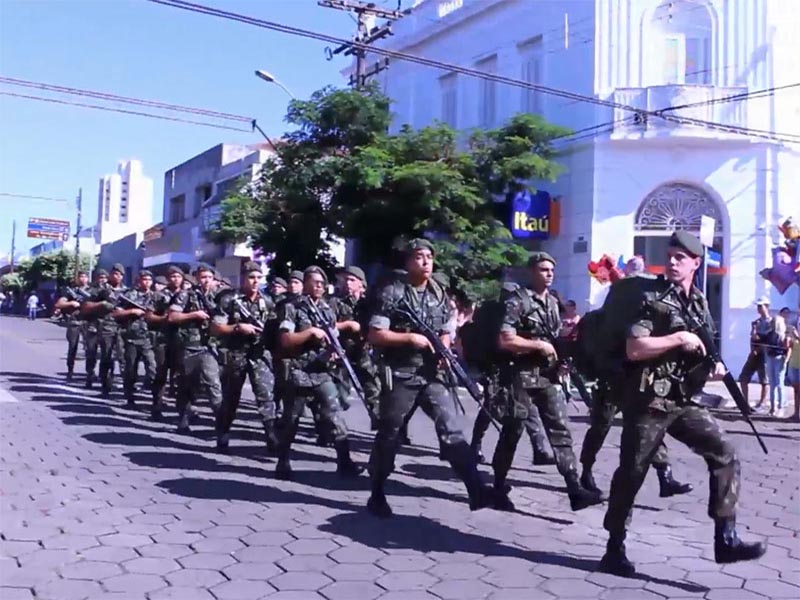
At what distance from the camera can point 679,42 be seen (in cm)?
2088

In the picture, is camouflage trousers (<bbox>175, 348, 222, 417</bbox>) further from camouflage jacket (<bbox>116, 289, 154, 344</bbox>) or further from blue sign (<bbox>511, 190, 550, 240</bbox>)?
blue sign (<bbox>511, 190, 550, 240</bbox>)

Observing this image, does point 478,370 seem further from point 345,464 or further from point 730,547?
point 730,547

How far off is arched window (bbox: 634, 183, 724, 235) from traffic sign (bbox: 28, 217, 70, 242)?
Result: 58.5m

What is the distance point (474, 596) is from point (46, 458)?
5.23m

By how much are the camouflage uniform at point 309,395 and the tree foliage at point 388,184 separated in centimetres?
1072

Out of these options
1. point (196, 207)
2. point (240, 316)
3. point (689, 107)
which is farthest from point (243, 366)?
point (196, 207)

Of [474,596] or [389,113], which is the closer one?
[474,596]

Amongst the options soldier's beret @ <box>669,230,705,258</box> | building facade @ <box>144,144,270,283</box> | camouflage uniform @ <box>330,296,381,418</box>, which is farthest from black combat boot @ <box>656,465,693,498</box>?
building facade @ <box>144,144,270,283</box>

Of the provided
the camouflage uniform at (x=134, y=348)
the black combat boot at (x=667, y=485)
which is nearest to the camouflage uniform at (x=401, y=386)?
the black combat boot at (x=667, y=485)

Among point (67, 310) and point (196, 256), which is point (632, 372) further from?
point (196, 256)

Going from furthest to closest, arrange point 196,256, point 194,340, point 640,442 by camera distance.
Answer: point 196,256 → point 194,340 → point 640,442

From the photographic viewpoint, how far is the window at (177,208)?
142ft

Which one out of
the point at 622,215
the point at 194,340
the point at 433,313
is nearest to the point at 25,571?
the point at 433,313

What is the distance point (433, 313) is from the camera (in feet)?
21.2
